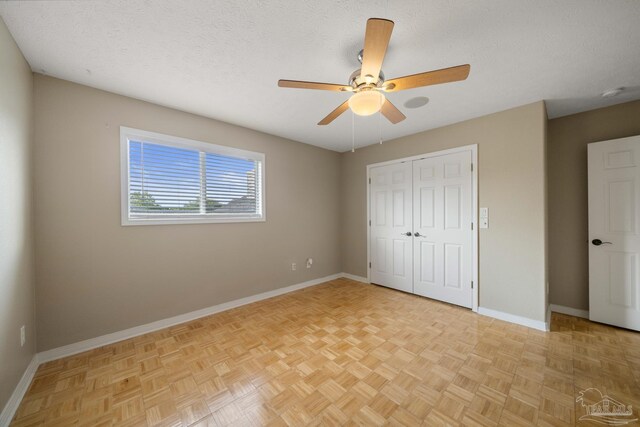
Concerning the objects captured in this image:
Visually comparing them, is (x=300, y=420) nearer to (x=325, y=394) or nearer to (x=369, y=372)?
(x=325, y=394)

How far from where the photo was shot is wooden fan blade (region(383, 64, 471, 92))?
4.50ft

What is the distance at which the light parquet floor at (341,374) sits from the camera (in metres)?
1.50

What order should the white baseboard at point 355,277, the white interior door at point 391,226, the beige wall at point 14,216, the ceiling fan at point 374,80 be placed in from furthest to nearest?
the white baseboard at point 355,277, the white interior door at point 391,226, the beige wall at point 14,216, the ceiling fan at point 374,80

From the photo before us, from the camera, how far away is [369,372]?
1885 millimetres

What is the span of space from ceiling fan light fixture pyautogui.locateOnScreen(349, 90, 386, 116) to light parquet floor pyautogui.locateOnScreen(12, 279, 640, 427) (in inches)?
78.9

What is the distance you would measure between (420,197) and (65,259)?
4177 mm

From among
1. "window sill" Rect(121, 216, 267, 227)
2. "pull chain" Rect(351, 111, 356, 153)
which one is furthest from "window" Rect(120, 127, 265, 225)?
"pull chain" Rect(351, 111, 356, 153)

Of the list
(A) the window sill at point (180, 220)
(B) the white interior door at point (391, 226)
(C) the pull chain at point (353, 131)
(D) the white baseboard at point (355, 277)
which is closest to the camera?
(A) the window sill at point (180, 220)

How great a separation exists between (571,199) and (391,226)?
7.35 feet

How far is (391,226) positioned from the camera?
13.0 ft

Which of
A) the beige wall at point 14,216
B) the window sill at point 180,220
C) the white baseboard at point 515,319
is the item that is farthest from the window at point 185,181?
the white baseboard at point 515,319

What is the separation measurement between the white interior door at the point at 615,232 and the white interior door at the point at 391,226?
200 centimetres

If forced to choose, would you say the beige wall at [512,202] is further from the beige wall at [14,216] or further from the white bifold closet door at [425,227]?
the beige wall at [14,216]

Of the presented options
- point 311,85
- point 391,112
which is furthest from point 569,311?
point 311,85
